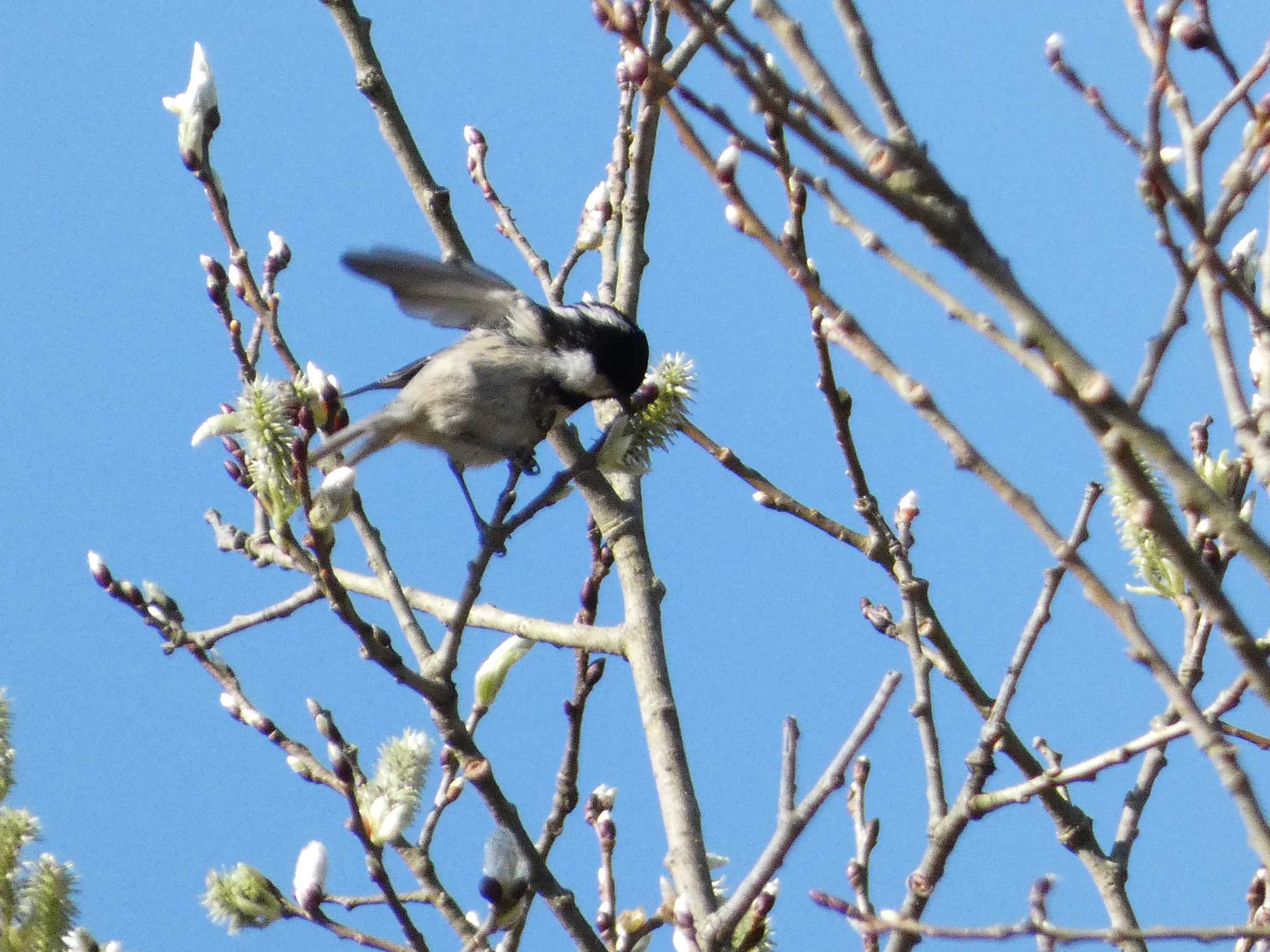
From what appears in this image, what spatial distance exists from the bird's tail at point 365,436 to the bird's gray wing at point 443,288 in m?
0.25

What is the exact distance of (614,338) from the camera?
9.58 ft

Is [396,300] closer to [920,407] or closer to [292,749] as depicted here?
[292,749]

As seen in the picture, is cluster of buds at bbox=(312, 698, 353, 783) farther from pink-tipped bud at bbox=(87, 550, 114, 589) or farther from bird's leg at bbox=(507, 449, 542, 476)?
bird's leg at bbox=(507, 449, 542, 476)

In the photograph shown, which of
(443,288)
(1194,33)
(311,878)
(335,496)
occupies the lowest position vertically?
(311,878)

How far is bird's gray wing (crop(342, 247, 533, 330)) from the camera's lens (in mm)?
2768

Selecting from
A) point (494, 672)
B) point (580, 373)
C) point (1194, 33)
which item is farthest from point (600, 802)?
point (1194, 33)

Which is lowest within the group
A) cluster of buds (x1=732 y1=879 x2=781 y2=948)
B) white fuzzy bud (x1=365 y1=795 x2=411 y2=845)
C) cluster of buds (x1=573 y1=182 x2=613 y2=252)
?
white fuzzy bud (x1=365 y1=795 x2=411 y2=845)

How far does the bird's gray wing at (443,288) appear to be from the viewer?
2768 mm

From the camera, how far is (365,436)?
3158mm

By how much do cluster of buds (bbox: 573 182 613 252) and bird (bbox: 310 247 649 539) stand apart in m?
0.14

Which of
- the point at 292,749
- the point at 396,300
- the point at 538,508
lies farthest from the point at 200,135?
the point at 292,749

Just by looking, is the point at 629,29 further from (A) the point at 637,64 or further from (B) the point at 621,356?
(B) the point at 621,356

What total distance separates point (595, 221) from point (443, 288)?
1.30ft

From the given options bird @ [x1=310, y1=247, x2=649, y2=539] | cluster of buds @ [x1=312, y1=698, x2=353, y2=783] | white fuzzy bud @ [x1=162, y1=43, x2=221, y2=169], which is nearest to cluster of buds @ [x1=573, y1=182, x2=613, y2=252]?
bird @ [x1=310, y1=247, x2=649, y2=539]
